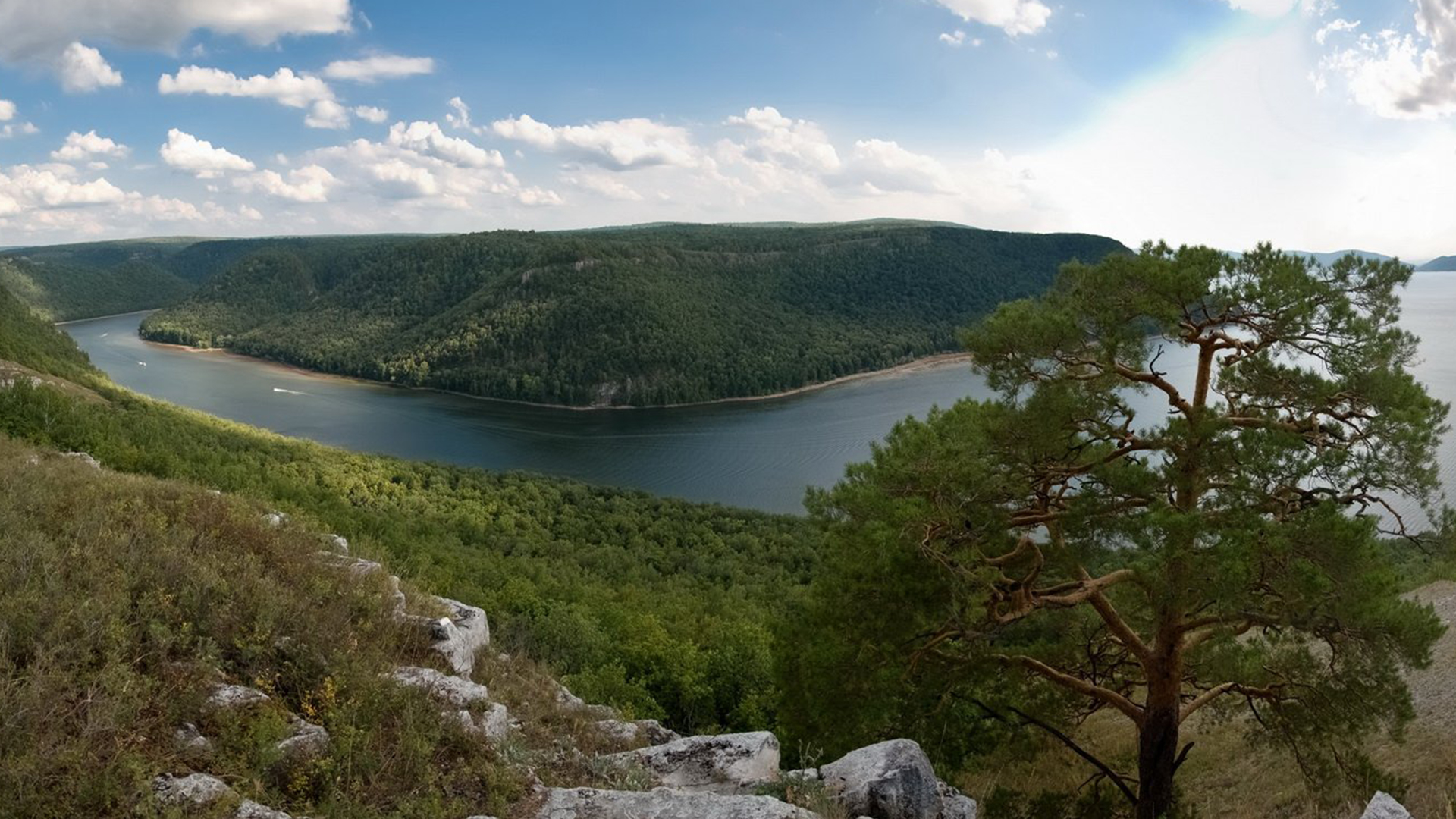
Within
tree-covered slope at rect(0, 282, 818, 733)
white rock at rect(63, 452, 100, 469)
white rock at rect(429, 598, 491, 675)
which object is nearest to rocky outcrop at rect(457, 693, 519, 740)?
white rock at rect(429, 598, 491, 675)

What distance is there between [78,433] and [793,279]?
106 meters

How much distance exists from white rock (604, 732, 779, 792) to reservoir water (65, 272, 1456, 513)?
1476 inches

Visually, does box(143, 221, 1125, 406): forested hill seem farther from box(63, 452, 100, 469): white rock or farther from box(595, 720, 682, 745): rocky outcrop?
box(595, 720, 682, 745): rocky outcrop

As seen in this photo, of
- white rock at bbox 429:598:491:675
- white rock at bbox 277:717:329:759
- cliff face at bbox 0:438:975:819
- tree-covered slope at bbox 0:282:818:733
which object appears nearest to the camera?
cliff face at bbox 0:438:975:819

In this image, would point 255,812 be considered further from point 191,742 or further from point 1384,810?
point 1384,810

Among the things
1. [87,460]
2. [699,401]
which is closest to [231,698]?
[87,460]

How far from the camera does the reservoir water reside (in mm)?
48803

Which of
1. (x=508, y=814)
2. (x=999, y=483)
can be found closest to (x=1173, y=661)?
(x=999, y=483)

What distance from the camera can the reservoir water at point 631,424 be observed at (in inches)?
1921

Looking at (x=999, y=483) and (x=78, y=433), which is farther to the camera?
(x=78, y=433)

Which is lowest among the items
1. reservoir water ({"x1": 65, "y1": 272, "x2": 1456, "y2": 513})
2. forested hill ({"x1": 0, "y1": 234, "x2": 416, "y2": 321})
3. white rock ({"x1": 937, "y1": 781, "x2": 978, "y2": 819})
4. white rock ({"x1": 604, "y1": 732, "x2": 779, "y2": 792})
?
reservoir water ({"x1": 65, "y1": 272, "x2": 1456, "y2": 513})

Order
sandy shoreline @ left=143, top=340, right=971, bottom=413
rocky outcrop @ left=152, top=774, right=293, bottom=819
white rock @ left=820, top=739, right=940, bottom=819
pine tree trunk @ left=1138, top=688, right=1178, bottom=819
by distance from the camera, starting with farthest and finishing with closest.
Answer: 1. sandy shoreline @ left=143, top=340, right=971, bottom=413
2. pine tree trunk @ left=1138, top=688, right=1178, bottom=819
3. white rock @ left=820, top=739, right=940, bottom=819
4. rocky outcrop @ left=152, top=774, right=293, bottom=819

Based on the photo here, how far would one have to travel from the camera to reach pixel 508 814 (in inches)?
156

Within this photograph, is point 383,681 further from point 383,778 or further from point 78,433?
point 78,433
